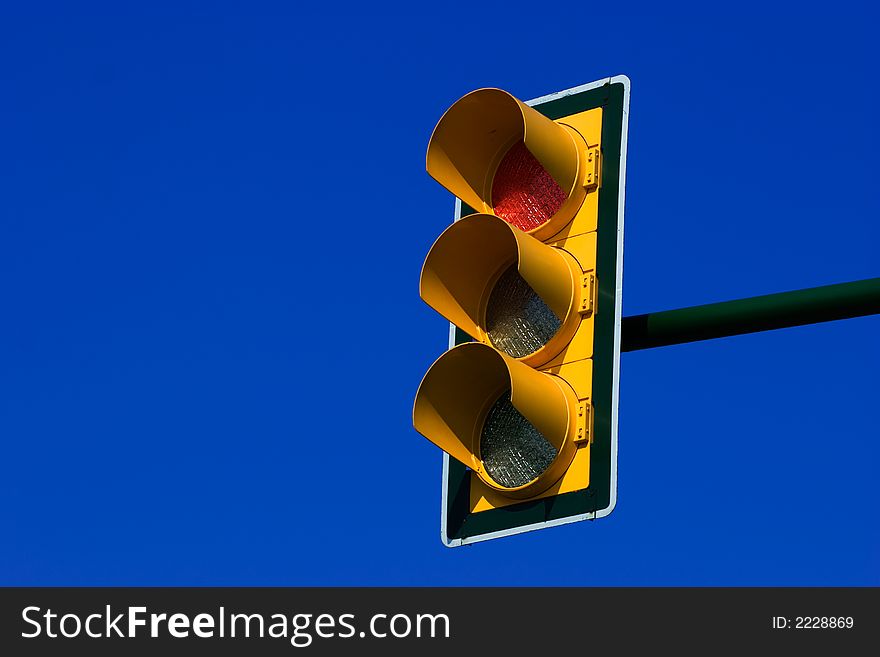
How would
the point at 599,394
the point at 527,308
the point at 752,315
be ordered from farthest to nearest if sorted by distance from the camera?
the point at 527,308 < the point at 599,394 < the point at 752,315

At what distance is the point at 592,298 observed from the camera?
19.9ft

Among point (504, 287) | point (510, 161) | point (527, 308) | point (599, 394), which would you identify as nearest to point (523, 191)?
point (510, 161)

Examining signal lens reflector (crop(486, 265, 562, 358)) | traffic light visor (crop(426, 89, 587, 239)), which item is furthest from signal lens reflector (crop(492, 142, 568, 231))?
signal lens reflector (crop(486, 265, 562, 358))

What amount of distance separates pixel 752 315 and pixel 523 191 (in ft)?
5.12

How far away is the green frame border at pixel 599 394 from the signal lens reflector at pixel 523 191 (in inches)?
12.2

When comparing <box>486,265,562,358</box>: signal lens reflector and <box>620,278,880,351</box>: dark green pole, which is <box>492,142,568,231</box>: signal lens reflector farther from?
<box>620,278,880,351</box>: dark green pole

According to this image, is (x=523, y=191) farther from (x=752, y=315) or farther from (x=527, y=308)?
(x=752, y=315)

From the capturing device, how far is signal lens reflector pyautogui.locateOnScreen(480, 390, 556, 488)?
6.29 meters

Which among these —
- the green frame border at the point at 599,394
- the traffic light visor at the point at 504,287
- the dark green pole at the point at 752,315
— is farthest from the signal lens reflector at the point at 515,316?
the dark green pole at the point at 752,315

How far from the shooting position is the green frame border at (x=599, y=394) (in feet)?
19.2

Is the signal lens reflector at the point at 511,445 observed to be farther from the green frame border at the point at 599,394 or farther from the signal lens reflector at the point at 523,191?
the signal lens reflector at the point at 523,191

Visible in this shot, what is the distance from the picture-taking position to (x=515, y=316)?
6578 millimetres

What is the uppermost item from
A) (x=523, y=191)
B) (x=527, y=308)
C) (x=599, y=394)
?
(x=523, y=191)

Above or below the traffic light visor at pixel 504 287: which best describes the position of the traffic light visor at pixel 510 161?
above
